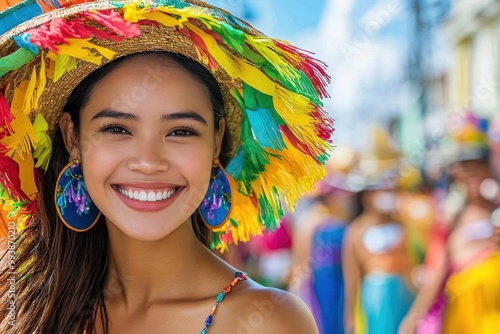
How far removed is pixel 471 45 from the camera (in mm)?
5840

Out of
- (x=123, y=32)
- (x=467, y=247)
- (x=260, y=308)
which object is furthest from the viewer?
(x=467, y=247)

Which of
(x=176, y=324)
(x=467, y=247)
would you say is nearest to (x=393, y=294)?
(x=467, y=247)

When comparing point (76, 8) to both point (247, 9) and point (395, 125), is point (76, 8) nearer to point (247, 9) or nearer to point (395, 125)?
point (247, 9)

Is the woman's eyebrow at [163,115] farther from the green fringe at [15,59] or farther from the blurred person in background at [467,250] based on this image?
the blurred person in background at [467,250]

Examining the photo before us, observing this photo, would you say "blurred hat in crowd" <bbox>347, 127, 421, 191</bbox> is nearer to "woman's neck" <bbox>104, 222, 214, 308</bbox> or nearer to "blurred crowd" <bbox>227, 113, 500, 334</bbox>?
"blurred crowd" <bbox>227, 113, 500, 334</bbox>

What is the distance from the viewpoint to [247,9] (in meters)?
5.52

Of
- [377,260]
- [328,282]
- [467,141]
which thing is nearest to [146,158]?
[467,141]

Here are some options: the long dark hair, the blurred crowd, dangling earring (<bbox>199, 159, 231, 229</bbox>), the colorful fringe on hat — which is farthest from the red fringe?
the blurred crowd

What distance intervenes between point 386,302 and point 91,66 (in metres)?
3.29

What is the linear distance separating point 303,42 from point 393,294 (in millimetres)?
1769

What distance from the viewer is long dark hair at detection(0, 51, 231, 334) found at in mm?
2254

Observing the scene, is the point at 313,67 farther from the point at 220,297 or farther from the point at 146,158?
the point at 220,297

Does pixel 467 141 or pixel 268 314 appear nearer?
pixel 268 314

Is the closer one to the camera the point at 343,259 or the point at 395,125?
the point at 343,259
